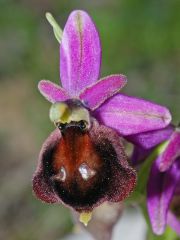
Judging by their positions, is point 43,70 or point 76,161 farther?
point 43,70

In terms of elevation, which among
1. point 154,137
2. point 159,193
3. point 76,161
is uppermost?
point 76,161

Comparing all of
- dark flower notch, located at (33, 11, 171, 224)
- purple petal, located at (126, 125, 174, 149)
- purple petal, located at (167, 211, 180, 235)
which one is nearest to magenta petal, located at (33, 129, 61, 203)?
dark flower notch, located at (33, 11, 171, 224)

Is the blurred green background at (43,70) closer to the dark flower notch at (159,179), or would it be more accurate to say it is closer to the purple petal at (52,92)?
the dark flower notch at (159,179)

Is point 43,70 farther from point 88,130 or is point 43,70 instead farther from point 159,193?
point 88,130

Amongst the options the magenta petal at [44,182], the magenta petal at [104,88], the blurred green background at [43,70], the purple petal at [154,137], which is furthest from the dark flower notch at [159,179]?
the blurred green background at [43,70]

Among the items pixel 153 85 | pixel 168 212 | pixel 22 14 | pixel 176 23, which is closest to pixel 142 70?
pixel 153 85

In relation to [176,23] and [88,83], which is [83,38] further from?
[176,23]

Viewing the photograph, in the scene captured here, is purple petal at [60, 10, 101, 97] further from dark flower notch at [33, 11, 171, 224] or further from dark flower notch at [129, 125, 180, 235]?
dark flower notch at [129, 125, 180, 235]

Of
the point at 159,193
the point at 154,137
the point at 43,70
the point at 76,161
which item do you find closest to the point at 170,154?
the point at 154,137
